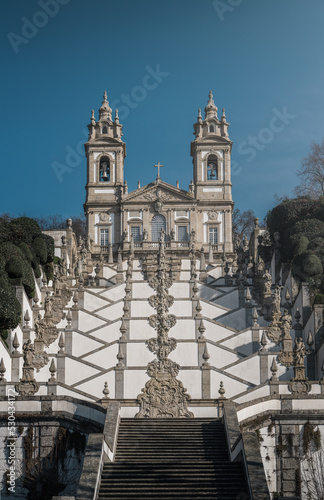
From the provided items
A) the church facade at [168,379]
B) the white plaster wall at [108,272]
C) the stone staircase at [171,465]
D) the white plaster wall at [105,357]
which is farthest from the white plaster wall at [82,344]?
the white plaster wall at [108,272]

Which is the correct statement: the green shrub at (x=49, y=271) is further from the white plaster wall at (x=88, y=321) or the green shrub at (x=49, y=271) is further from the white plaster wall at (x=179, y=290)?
the white plaster wall at (x=88, y=321)

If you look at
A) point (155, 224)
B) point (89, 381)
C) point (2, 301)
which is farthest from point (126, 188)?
point (89, 381)

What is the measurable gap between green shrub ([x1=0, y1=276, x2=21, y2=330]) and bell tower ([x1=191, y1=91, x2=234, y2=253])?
26.8 m

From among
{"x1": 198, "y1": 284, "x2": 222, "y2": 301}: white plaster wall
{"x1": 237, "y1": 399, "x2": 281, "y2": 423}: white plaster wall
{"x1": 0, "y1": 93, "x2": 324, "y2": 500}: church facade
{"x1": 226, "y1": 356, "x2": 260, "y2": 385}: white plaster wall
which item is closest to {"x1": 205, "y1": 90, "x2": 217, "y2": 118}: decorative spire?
{"x1": 0, "y1": 93, "x2": 324, "y2": 500}: church facade

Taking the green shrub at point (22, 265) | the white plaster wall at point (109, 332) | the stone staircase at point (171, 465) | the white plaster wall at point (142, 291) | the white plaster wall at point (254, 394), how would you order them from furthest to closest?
Result: the white plaster wall at point (142, 291) < the green shrub at point (22, 265) < the white plaster wall at point (109, 332) < the white plaster wall at point (254, 394) < the stone staircase at point (171, 465)

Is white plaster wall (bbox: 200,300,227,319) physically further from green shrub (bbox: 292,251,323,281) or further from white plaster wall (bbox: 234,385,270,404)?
white plaster wall (bbox: 234,385,270,404)

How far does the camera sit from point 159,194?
209ft

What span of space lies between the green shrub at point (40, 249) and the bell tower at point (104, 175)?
639 inches

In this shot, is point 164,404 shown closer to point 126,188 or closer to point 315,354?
point 315,354

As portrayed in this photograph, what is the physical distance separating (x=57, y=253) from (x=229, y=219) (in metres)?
14.0

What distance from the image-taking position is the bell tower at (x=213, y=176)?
62.5 metres

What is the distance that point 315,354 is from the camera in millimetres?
34938

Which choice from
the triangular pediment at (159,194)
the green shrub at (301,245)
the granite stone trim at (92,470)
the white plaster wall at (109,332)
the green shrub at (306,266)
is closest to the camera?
the granite stone trim at (92,470)

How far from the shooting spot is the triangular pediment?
6344 cm
